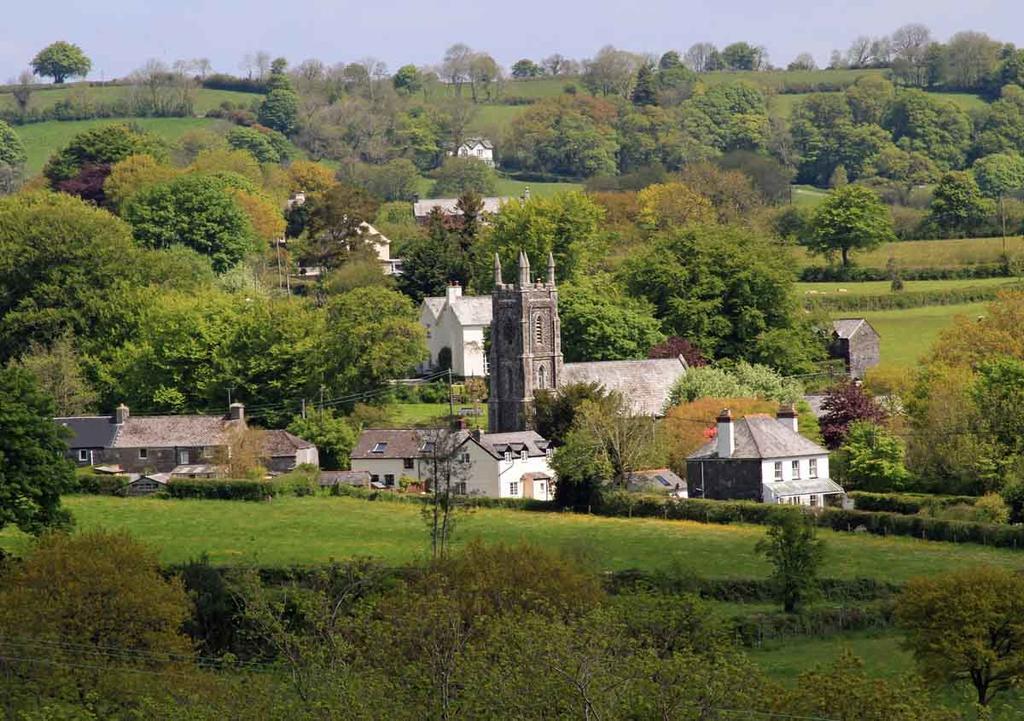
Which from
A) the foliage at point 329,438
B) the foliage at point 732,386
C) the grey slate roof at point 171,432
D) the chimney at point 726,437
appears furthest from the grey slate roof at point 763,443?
the grey slate roof at point 171,432

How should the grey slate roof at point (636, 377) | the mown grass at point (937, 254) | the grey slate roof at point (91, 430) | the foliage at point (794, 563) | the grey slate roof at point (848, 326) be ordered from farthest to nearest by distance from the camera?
1. the mown grass at point (937, 254)
2. the grey slate roof at point (848, 326)
3. the grey slate roof at point (636, 377)
4. the grey slate roof at point (91, 430)
5. the foliage at point (794, 563)

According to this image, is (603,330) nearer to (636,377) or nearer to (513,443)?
(636,377)

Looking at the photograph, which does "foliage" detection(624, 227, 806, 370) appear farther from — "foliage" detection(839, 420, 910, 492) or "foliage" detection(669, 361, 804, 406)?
"foliage" detection(839, 420, 910, 492)

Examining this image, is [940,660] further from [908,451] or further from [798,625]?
[908,451]

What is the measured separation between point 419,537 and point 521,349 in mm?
24056

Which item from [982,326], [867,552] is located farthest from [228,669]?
[982,326]

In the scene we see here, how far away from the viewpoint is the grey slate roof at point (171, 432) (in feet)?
303

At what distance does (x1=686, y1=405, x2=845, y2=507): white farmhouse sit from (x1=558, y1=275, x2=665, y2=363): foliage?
78.3 feet

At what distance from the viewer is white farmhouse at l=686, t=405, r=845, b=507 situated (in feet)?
257

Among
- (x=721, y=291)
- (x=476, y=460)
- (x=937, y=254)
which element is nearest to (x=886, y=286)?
(x=937, y=254)

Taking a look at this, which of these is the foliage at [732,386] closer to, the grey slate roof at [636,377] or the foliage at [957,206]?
the grey slate roof at [636,377]

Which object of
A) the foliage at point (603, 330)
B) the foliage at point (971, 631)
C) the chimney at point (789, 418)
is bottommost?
the foliage at point (971, 631)

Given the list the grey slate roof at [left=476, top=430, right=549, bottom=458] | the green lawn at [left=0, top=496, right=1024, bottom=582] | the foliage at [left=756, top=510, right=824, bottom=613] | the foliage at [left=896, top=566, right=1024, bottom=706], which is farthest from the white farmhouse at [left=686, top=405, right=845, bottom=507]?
the foliage at [left=896, top=566, right=1024, bottom=706]

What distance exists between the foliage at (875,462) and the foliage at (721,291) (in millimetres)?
22096
